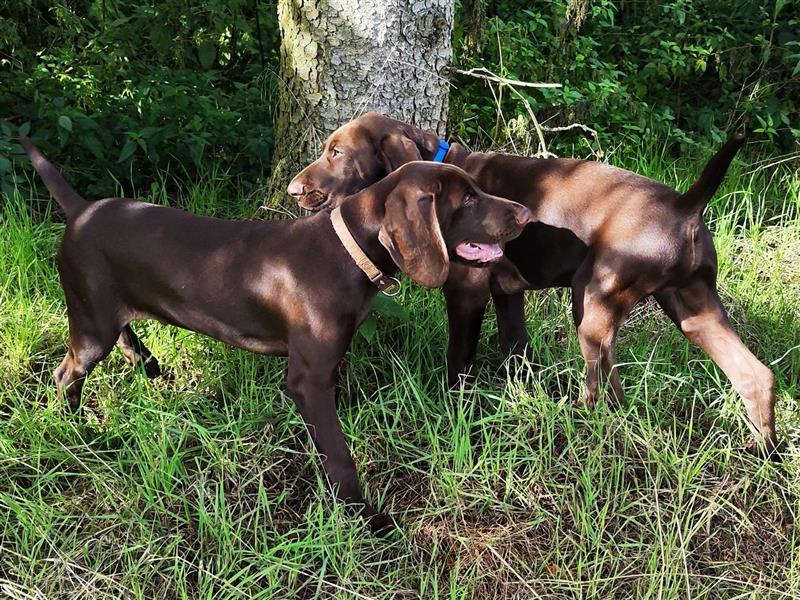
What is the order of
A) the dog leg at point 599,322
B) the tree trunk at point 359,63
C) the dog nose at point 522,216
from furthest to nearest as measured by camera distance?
the tree trunk at point 359,63 < the dog leg at point 599,322 < the dog nose at point 522,216

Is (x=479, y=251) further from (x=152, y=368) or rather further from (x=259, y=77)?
(x=259, y=77)

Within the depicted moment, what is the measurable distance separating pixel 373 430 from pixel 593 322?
936mm

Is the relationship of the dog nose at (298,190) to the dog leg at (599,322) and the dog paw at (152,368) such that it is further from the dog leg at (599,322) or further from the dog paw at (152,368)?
the dog leg at (599,322)

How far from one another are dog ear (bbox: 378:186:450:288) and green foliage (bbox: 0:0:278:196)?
7.08 ft

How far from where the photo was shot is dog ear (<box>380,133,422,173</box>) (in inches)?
147

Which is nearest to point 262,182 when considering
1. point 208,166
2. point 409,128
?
point 208,166

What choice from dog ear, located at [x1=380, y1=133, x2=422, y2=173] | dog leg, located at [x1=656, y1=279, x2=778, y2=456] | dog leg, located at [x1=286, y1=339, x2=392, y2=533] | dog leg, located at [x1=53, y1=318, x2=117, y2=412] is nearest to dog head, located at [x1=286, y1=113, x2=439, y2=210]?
dog ear, located at [x1=380, y1=133, x2=422, y2=173]

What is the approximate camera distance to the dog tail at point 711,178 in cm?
305

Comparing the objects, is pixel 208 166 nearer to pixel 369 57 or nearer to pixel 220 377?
pixel 369 57

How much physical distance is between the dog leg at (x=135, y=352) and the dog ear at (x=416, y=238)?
4.19 feet

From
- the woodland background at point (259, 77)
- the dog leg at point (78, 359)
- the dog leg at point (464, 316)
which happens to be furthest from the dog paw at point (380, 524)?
the woodland background at point (259, 77)

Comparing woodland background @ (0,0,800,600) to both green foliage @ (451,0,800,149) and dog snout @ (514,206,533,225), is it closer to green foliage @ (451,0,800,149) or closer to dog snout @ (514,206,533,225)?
green foliage @ (451,0,800,149)

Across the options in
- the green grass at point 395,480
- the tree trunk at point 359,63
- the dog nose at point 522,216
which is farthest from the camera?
the tree trunk at point 359,63

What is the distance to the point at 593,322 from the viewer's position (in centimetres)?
340
